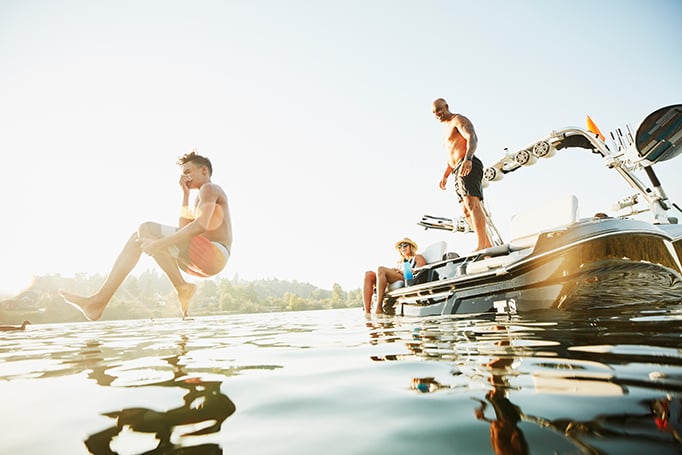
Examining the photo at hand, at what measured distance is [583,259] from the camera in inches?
148

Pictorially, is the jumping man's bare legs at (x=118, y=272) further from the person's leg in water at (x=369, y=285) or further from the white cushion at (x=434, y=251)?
the white cushion at (x=434, y=251)

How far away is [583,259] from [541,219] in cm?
165

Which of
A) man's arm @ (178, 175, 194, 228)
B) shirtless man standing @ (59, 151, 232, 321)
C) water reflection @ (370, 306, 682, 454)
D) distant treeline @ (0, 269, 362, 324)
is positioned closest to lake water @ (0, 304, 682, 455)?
water reflection @ (370, 306, 682, 454)

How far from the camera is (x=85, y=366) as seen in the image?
6.25 feet

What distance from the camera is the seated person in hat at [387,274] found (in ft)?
24.0

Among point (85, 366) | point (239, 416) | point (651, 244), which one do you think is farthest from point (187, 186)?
point (651, 244)

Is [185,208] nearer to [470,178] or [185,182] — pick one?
[185,182]

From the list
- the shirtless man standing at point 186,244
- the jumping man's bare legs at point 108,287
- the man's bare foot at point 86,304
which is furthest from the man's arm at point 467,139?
the man's bare foot at point 86,304

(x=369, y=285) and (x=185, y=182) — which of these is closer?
(x=185, y=182)

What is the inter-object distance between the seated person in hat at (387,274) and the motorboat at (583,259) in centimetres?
64

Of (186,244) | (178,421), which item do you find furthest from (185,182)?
(178,421)

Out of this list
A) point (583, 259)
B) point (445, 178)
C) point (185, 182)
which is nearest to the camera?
point (583, 259)

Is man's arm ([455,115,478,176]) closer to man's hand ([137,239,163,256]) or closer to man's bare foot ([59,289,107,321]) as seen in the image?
man's hand ([137,239,163,256])

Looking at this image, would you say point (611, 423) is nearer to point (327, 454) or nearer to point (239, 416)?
point (327, 454)
